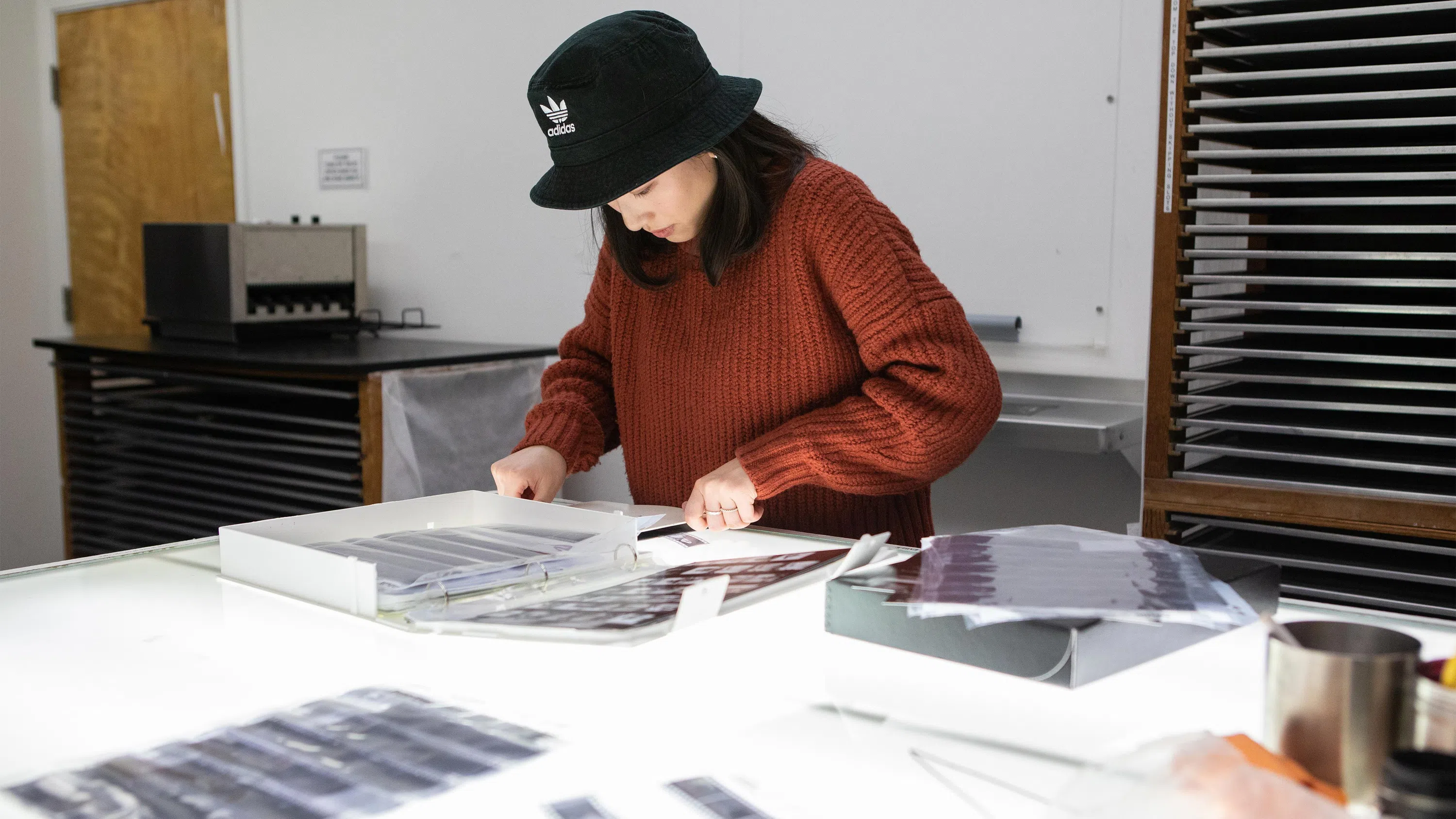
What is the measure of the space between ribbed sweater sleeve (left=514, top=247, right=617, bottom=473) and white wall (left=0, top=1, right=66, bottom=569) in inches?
132

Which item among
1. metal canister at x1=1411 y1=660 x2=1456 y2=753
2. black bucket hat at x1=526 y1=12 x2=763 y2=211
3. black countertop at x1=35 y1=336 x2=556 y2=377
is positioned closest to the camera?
metal canister at x1=1411 y1=660 x2=1456 y2=753

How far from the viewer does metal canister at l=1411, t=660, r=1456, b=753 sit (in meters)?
0.58

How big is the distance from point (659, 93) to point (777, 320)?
1.18 ft

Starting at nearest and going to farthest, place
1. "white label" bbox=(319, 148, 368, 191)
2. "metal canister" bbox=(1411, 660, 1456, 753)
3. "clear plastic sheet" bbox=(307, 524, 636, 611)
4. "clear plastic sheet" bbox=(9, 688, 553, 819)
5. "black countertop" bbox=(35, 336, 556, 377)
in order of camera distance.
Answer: "metal canister" bbox=(1411, 660, 1456, 753)
"clear plastic sheet" bbox=(9, 688, 553, 819)
"clear plastic sheet" bbox=(307, 524, 636, 611)
"black countertop" bbox=(35, 336, 556, 377)
"white label" bbox=(319, 148, 368, 191)

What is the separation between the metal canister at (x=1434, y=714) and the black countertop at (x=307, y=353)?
8.09 ft

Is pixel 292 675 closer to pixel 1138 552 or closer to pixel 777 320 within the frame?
pixel 1138 552

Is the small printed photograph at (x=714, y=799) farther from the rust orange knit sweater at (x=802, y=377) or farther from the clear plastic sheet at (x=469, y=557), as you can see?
the rust orange knit sweater at (x=802, y=377)

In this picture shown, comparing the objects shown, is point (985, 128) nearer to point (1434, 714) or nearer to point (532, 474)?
point (532, 474)

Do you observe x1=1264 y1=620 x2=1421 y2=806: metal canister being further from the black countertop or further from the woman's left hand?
the black countertop

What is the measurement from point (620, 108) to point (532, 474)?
493mm

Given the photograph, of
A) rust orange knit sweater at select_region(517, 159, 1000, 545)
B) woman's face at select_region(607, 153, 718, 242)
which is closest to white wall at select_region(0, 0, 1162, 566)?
rust orange knit sweater at select_region(517, 159, 1000, 545)

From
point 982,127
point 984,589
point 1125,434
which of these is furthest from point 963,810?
point 982,127

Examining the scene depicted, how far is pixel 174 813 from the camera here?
68 cm

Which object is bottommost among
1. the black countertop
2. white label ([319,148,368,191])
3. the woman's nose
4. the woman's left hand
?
the woman's left hand
